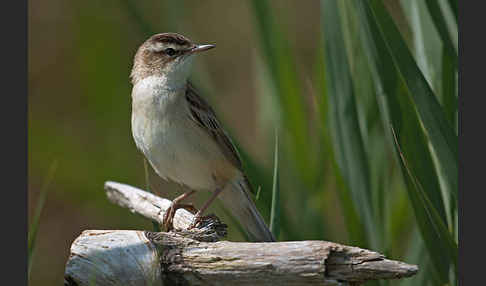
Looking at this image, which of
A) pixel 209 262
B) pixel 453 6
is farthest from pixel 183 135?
pixel 453 6

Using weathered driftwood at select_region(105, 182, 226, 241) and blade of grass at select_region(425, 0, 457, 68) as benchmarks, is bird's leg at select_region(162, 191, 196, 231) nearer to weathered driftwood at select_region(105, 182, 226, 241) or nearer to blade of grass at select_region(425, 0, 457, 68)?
weathered driftwood at select_region(105, 182, 226, 241)

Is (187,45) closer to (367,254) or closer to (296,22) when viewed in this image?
(367,254)

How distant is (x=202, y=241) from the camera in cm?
236

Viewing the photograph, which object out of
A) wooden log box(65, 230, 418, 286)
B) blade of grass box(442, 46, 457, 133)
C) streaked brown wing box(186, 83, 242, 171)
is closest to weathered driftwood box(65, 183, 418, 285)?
wooden log box(65, 230, 418, 286)

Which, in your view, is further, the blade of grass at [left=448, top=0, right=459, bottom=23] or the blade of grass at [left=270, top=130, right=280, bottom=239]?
the blade of grass at [left=448, top=0, right=459, bottom=23]

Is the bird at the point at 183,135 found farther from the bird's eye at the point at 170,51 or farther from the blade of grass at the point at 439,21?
the blade of grass at the point at 439,21

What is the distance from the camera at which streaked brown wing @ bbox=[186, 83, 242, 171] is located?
3.12 m

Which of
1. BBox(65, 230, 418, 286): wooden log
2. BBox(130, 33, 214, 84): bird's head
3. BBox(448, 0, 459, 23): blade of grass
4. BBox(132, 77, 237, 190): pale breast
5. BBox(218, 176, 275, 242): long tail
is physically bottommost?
BBox(218, 176, 275, 242): long tail

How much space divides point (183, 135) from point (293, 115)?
0.72 metres

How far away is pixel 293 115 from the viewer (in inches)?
135

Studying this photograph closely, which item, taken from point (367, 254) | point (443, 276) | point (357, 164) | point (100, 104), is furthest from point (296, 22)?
point (367, 254)

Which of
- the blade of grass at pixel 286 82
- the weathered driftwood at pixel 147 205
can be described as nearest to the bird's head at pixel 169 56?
the blade of grass at pixel 286 82

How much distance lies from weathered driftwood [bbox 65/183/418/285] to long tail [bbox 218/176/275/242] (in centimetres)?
66

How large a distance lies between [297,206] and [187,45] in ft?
3.52
